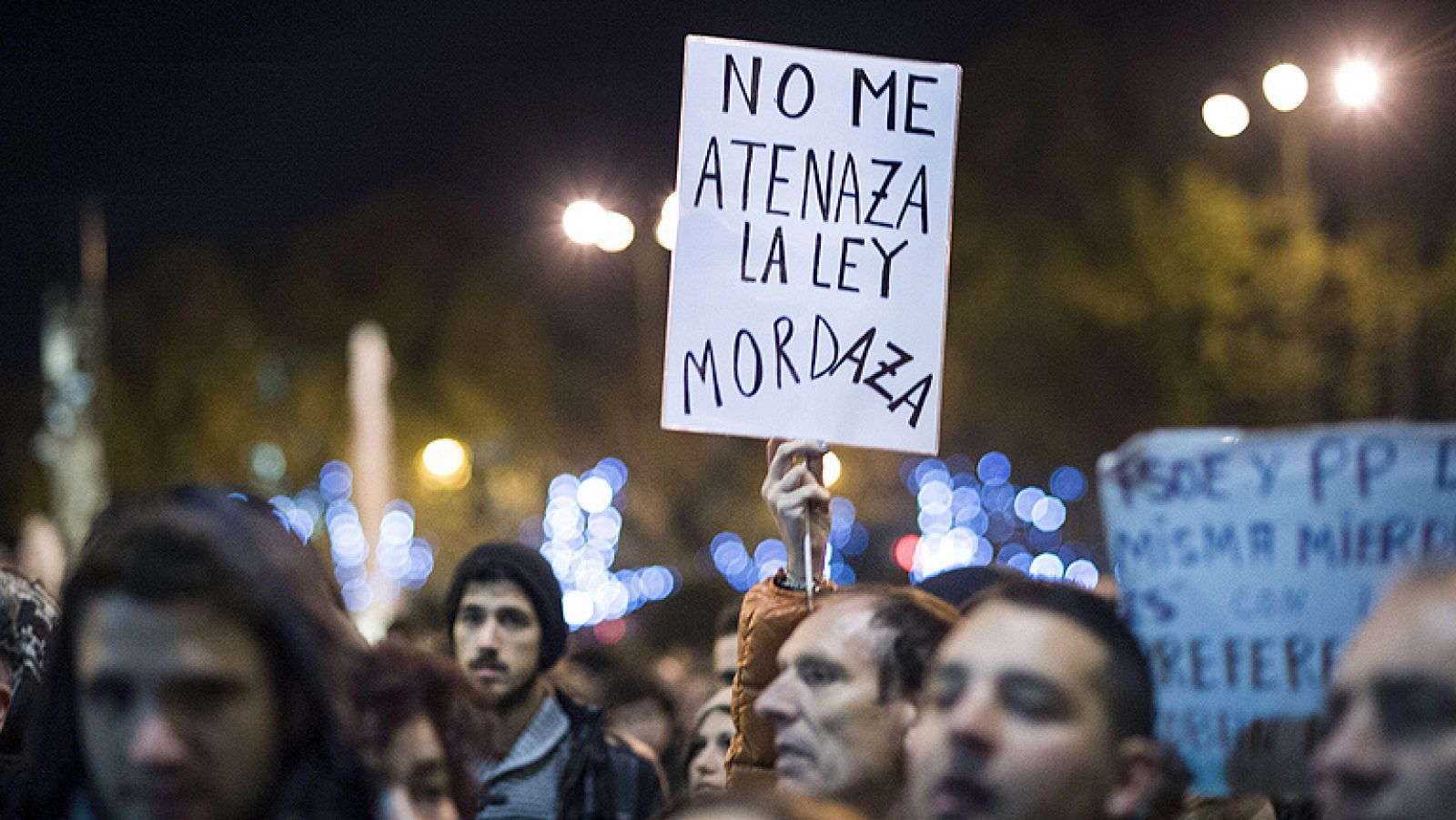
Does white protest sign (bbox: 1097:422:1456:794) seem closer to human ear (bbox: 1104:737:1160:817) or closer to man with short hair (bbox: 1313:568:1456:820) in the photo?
human ear (bbox: 1104:737:1160:817)

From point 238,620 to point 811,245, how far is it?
2.69 m

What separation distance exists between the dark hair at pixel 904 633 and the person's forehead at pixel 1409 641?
131 cm

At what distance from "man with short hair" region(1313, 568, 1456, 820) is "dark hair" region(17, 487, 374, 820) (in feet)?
4.91

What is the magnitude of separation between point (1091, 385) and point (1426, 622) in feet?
92.8

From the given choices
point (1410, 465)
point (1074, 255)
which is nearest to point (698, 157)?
point (1410, 465)

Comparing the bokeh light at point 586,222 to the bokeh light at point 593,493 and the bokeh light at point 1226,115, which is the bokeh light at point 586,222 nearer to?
the bokeh light at point 1226,115

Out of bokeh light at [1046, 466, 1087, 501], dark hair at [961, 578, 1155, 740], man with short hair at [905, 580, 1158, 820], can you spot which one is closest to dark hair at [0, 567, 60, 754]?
man with short hair at [905, 580, 1158, 820]

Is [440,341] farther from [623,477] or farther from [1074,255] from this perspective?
[1074,255]

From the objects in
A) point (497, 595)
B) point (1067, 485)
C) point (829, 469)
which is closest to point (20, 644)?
point (497, 595)

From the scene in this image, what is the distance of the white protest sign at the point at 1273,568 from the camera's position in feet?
11.0

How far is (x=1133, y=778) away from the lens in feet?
11.0

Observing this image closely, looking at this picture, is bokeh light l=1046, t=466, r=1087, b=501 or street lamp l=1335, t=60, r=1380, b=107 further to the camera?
bokeh light l=1046, t=466, r=1087, b=501

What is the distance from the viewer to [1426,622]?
9.30ft

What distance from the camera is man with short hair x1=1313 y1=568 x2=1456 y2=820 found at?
9.05 feet
